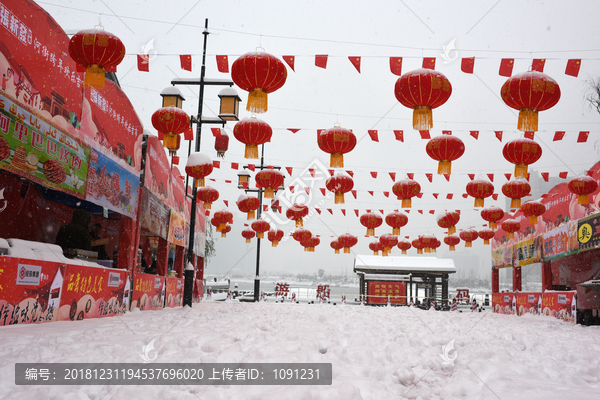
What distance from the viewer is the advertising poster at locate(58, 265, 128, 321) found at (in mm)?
7820

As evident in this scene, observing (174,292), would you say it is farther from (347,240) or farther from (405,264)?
(405,264)

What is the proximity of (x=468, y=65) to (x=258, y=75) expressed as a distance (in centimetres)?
434

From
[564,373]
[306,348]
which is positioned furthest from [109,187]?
[564,373]

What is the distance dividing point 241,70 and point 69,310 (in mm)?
5383

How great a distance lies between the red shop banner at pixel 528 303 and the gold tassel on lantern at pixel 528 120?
13.2 metres

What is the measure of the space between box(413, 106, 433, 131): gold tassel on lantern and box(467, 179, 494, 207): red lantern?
20.8 feet

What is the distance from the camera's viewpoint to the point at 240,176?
19.4 m

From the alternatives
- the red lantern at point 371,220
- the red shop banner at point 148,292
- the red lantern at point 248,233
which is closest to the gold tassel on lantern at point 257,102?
the red shop banner at point 148,292

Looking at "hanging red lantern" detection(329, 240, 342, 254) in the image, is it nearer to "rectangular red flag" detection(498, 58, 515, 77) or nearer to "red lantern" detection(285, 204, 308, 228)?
"red lantern" detection(285, 204, 308, 228)

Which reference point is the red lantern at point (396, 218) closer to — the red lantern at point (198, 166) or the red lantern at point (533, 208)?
the red lantern at point (533, 208)

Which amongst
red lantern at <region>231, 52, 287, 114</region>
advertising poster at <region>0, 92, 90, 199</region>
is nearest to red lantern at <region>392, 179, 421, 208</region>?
red lantern at <region>231, 52, 287, 114</region>

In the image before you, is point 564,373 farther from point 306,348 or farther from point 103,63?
point 103,63

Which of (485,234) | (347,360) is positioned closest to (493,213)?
(485,234)

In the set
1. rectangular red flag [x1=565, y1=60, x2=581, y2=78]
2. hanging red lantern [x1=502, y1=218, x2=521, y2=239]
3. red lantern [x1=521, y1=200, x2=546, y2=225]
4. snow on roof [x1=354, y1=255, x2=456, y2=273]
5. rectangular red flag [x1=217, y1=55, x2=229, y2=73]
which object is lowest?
snow on roof [x1=354, y1=255, x2=456, y2=273]
